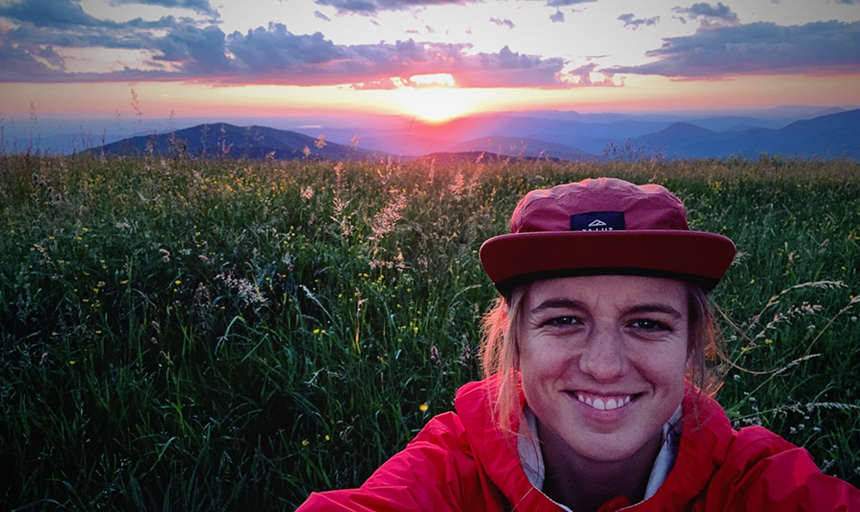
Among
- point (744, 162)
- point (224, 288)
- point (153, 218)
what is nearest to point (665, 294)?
point (224, 288)

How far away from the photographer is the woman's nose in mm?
1231

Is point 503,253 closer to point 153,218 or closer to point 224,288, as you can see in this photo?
point 224,288

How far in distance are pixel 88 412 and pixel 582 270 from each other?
6.82ft

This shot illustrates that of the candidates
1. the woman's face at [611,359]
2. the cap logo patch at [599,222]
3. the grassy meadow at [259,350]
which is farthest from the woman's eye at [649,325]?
the grassy meadow at [259,350]

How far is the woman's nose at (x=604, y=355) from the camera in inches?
48.5

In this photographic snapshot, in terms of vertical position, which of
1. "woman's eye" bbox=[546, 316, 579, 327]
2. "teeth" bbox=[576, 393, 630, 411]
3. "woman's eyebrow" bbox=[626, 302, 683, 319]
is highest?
"woman's eyebrow" bbox=[626, 302, 683, 319]

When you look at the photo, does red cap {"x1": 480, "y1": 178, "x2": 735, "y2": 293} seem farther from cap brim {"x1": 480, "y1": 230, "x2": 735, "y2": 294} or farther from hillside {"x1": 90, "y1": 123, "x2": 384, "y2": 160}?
hillside {"x1": 90, "y1": 123, "x2": 384, "y2": 160}

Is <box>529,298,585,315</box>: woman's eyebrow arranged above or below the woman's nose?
above

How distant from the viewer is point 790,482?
3.81 feet

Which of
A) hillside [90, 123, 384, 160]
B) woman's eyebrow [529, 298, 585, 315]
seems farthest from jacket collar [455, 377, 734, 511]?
hillside [90, 123, 384, 160]

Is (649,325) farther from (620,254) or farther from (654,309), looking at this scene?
(620,254)

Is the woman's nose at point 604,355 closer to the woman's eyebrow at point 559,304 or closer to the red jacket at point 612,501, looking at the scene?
the woman's eyebrow at point 559,304

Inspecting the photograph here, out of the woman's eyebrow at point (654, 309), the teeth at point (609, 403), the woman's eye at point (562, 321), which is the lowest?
the teeth at point (609, 403)

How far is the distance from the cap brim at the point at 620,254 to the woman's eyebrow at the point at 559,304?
0.07m
